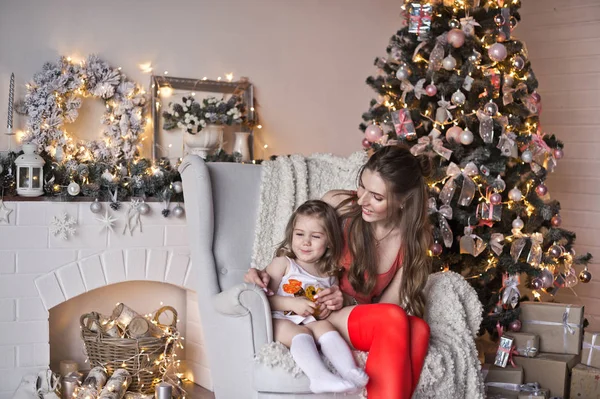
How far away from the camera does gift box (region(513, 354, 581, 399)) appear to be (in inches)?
127

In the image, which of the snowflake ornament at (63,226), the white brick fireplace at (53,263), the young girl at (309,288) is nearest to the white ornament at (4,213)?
the white brick fireplace at (53,263)

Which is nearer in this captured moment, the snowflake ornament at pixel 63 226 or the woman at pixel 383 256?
the woman at pixel 383 256

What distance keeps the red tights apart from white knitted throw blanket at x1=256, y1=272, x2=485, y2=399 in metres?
0.06

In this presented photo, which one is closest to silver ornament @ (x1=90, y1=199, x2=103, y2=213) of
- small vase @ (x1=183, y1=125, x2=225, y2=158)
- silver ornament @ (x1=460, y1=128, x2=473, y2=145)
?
small vase @ (x1=183, y1=125, x2=225, y2=158)

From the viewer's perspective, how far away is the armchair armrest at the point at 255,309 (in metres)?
2.34

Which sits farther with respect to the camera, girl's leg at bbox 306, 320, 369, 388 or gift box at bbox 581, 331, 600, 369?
gift box at bbox 581, 331, 600, 369

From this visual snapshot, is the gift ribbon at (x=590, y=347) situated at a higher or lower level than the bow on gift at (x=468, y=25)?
lower

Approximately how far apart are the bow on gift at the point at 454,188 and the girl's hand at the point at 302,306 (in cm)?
125

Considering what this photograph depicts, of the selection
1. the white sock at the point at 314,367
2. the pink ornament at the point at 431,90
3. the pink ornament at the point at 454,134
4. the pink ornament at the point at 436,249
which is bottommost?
the white sock at the point at 314,367

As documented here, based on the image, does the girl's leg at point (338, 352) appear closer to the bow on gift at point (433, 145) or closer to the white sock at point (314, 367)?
the white sock at point (314, 367)

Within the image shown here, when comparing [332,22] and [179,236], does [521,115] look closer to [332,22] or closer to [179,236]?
[332,22]

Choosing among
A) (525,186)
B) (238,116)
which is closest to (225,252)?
(238,116)

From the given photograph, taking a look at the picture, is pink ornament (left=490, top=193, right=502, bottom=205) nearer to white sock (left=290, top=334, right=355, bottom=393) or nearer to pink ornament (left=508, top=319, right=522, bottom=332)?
pink ornament (left=508, top=319, right=522, bottom=332)

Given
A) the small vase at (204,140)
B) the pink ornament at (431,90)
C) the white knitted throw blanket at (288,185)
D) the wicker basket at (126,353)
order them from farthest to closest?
the small vase at (204,140) < the pink ornament at (431,90) < the wicker basket at (126,353) < the white knitted throw blanket at (288,185)
